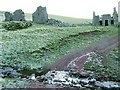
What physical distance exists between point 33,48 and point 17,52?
337 cm

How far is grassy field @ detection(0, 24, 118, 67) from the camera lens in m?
45.7

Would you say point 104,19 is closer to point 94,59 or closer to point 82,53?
point 82,53

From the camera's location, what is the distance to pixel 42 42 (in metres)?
54.9

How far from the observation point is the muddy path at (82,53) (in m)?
42.5

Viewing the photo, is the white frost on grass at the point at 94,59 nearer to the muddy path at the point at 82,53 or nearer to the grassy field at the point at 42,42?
the muddy path at the point at 82,53

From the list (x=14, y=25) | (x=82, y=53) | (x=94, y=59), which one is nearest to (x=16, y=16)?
(x=14, y=25)

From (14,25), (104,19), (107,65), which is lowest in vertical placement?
(107,65)

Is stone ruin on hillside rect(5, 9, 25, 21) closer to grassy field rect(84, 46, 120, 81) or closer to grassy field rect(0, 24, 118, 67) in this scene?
grassy field rect(0, 24, 118, 67)

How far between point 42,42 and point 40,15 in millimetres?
20033

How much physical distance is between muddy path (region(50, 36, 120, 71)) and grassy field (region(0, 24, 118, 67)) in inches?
47.0

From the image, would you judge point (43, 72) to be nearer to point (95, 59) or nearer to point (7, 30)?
point (95, 59)

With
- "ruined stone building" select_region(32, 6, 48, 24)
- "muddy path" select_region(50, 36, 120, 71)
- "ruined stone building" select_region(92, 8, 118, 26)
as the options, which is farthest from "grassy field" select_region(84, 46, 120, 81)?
"ruined stone building" select_region(32, 6, 48, 24)

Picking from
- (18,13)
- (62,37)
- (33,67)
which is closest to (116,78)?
(33,67)

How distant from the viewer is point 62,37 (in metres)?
58.1
